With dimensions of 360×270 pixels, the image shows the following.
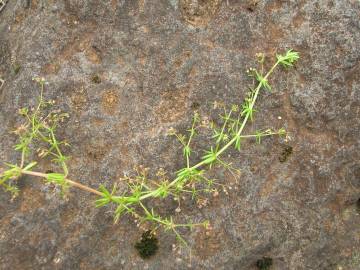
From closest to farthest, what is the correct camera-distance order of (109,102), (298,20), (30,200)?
(30,200), (109,102), (298,20)

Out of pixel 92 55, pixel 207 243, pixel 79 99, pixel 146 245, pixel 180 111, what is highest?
pixel 92 55

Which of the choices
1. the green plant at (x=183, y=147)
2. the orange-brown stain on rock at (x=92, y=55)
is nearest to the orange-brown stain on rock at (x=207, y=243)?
the green plant at (x=183, y=147)

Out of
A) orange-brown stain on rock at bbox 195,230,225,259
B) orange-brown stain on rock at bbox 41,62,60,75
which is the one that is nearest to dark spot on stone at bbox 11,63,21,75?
orange-brown stain on rock at bbox 41,62,60,75

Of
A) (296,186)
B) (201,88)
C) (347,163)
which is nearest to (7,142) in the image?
(201,88)

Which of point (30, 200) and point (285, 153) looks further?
point (285, 153)

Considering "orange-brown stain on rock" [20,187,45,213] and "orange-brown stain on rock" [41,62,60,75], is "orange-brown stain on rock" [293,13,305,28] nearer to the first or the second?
"orange-brown stain on rock" [41,62,60,75]

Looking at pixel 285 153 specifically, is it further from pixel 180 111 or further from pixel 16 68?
pixel 16 68

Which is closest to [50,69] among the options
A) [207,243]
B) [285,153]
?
[207,243]
